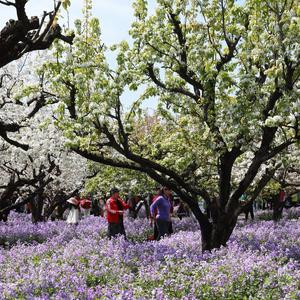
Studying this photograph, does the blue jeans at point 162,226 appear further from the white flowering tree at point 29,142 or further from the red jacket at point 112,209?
the white flowering tree at point 29,142

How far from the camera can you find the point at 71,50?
1253 centimetres

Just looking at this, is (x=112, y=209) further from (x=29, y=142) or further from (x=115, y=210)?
(x=29, y=142)

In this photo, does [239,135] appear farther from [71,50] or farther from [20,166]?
[20,166]

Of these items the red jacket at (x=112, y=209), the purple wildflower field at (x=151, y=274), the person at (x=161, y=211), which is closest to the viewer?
the purple wildflower field at (x=151, y=274)

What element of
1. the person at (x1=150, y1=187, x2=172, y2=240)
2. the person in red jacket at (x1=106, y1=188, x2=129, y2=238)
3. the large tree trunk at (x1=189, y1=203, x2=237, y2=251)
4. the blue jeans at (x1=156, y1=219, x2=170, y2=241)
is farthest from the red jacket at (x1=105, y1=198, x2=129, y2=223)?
the large tree trunk at (x1=189, y1=203, x2=237, y2=251)

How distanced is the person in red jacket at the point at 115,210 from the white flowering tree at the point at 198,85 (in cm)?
361

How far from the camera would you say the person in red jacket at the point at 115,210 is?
15618mm

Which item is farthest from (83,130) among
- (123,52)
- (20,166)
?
(20,166)

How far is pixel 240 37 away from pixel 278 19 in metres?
2.21

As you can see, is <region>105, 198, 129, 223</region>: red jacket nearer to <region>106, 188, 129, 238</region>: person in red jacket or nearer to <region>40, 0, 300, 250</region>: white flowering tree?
<region>106, 188, 129, 238</region>: person in red jacket

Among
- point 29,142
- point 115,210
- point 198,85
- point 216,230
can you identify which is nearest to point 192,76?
point 198,85

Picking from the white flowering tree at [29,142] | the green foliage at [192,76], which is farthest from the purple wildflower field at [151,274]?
the white flowering tree at [29,142]

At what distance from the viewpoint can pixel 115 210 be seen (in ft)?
51.6

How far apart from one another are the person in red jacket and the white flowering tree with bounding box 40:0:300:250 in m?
3.61
